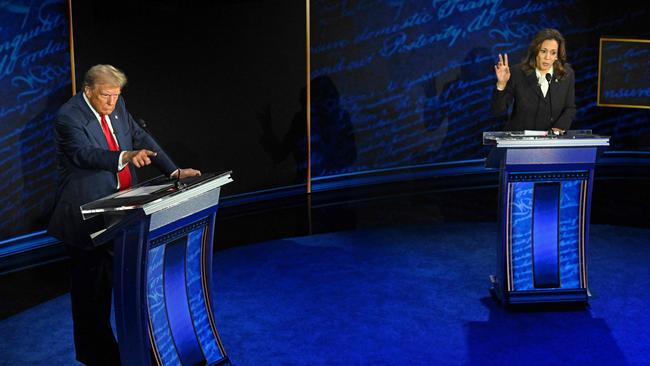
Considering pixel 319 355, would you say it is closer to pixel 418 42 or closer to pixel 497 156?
pixel 497 156

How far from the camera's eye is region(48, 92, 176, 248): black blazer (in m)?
3.28

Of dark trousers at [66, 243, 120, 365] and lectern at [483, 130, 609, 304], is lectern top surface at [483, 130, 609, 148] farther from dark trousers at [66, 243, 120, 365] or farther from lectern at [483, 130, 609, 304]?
dark trousers at [66, 243, 120, 365]

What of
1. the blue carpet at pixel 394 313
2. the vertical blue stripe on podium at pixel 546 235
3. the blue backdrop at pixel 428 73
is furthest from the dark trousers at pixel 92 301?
the blue backdrop at pixel 428 73

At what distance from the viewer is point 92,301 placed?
11.2 feet

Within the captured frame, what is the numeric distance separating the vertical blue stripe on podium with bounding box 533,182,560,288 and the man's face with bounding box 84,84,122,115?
7.50 feet

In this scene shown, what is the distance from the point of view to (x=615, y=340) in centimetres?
407

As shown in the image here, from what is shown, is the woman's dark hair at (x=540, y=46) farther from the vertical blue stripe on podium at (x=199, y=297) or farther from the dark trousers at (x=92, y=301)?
the dark trousers at (x=92, y=301)

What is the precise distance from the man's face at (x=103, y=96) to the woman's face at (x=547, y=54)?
2.58 m

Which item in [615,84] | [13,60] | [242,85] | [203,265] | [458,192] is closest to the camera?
[203,265]

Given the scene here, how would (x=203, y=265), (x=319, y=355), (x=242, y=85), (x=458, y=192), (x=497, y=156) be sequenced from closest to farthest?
(x=203, y=265)
(x=319, y=355)
(x=497, y=156)
(x=242, y=85)
(x=458, y=192)

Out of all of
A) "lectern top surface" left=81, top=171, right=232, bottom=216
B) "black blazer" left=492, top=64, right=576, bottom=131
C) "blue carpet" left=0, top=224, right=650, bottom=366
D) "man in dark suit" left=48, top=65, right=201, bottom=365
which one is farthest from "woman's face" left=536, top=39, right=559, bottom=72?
"man in dark suit" left=48, top=65, right=201, bottom=365

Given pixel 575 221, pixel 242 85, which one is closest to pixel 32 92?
pixel 242 85

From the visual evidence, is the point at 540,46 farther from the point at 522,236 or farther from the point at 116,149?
the point at 116,149

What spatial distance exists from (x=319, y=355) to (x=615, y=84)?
5.46m
